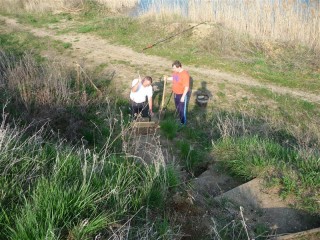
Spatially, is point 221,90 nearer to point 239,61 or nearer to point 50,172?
point 239,61

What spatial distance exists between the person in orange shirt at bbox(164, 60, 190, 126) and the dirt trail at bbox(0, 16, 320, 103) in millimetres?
3211

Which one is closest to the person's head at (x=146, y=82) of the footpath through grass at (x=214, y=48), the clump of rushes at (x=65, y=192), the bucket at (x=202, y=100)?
the bucket at (x=202, y=100)

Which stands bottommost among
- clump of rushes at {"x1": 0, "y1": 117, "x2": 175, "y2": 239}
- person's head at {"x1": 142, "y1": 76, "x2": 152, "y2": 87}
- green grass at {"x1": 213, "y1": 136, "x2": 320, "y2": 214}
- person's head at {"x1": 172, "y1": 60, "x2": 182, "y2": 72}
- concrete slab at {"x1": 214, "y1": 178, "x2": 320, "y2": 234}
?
concrete slab at {"x1": 214, "y1": 178, "x2": 320, "y2": 234}

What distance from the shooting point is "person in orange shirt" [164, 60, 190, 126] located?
9.27 meters

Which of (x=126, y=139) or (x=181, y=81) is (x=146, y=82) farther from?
(x=126, y=139)

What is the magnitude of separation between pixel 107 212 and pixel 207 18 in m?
14.3

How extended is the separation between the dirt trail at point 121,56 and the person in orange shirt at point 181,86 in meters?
3.21

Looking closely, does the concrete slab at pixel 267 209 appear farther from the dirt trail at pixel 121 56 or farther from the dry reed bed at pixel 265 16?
the dry reed bed at pixel 265 16

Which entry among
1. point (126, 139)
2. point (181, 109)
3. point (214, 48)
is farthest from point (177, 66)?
point (214, 48)

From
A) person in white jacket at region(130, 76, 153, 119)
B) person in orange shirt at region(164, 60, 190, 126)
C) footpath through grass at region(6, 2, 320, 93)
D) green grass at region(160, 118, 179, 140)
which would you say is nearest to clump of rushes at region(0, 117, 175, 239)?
green grass at region(160, 118, 179, 140)

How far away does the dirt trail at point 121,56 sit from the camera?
12.0 meters

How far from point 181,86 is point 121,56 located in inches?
221

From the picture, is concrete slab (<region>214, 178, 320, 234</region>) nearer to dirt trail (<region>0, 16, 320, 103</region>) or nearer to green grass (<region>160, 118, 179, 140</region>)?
green grass (<region>160, 118, 179, 140</region>)

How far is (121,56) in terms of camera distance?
14461mm
